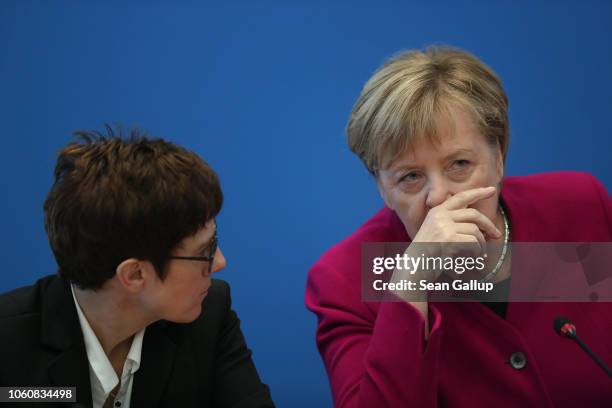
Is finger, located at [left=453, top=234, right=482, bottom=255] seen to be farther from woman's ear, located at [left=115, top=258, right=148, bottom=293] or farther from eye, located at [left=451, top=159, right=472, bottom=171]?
woman's ear, located at [left=115, top=258, right=148, bottom=293]

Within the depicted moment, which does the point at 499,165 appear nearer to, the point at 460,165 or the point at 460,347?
the point at 460,165

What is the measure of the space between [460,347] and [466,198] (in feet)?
1.05

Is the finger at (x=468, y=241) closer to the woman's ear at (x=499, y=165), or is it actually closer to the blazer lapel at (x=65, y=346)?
the woman's ear at (x=499, y=165)

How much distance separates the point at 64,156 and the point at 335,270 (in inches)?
24.9

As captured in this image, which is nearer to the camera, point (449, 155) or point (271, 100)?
point (449, 155)

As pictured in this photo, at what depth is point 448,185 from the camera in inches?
59.2

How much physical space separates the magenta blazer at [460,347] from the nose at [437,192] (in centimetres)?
19

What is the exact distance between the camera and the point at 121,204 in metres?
1.33

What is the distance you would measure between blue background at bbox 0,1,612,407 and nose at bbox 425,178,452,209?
94 centimetres

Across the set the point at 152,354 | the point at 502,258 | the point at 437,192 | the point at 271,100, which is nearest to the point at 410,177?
the point at 437,192

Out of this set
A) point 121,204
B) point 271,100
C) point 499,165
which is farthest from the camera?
point 271,100

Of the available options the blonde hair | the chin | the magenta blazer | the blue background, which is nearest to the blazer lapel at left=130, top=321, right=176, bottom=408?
the chin

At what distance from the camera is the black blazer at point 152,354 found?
4.59 feet

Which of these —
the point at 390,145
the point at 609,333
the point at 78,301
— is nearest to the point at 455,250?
the point at 390,145
